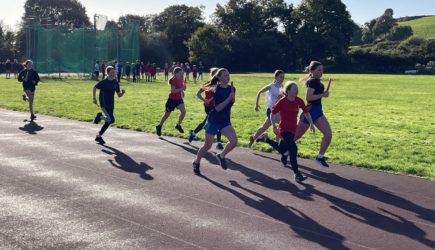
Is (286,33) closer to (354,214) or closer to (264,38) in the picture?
(264,38)

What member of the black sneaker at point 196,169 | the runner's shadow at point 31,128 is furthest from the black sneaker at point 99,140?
the black sneaker at point 196,169

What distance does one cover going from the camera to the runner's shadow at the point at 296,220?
578 cm

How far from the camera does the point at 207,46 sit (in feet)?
251

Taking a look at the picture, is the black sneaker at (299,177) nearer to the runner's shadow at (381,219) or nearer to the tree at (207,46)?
the runner's shadow at (381,219)

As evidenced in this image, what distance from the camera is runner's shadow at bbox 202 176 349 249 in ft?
19.0

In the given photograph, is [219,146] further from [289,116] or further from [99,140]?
[289,116]

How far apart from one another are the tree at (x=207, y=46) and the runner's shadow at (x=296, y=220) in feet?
229

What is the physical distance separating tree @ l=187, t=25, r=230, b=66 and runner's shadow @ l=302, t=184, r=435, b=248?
7024cm

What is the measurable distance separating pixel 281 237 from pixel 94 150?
265 inches

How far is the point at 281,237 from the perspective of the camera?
230 inches

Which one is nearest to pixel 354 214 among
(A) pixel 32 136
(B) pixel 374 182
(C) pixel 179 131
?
(B) pixel 374 182

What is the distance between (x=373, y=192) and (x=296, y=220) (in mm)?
2194

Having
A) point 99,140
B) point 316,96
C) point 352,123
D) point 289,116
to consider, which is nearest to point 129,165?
point 99,140

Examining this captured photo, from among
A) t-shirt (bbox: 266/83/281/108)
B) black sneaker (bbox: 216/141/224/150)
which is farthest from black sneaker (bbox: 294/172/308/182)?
black sneaker (bbox: 216/141/224/150)
